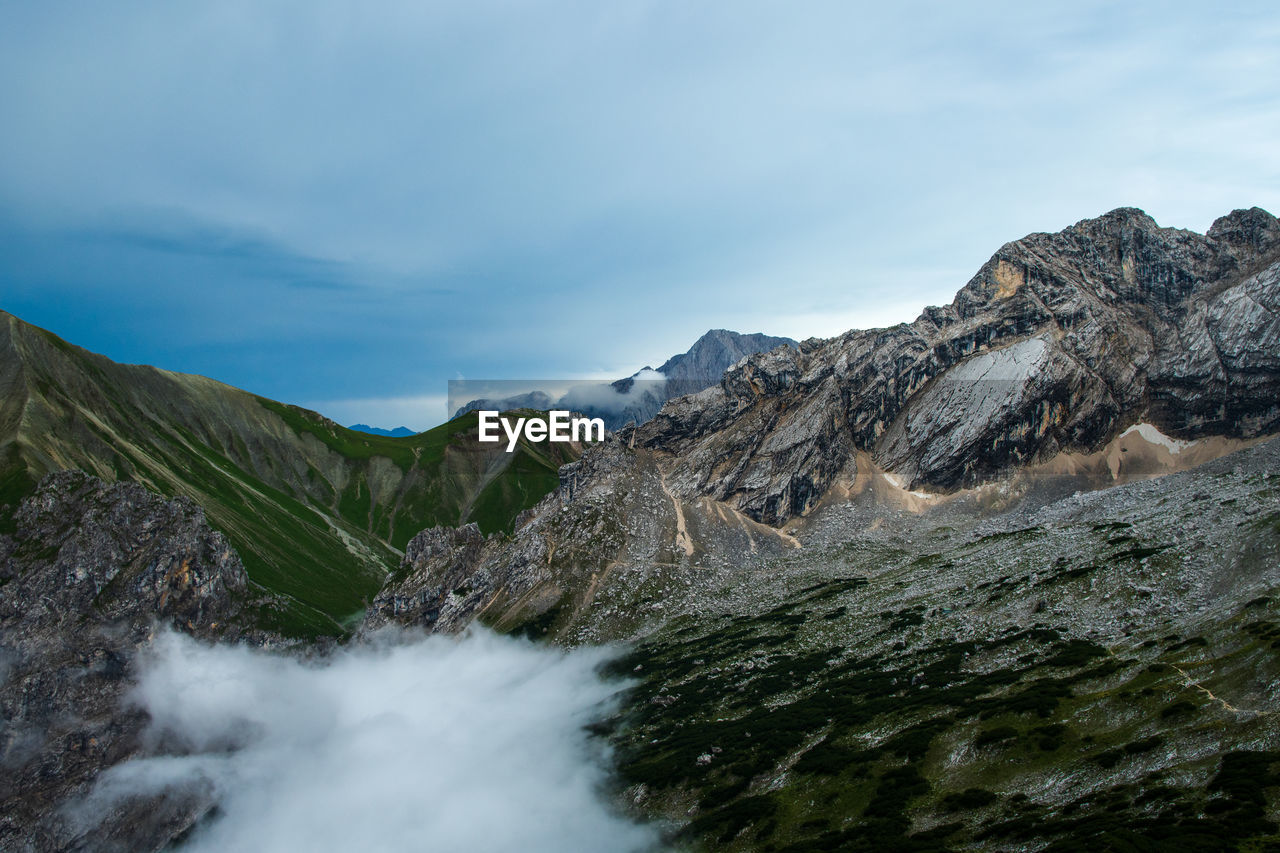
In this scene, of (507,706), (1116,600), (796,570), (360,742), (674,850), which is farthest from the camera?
(796,570)

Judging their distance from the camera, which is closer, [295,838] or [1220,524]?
[1220,524]

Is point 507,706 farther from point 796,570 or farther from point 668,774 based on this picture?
point 796,570

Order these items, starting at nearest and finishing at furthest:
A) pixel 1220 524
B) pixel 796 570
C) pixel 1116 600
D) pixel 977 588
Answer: pixel 1116 600 → pixel 1220 524 → pixel 977 588 → pixel 796 570

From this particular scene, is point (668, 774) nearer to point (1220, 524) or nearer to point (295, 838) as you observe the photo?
point (295, 838)

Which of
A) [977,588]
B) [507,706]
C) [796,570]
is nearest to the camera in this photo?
[977,588]

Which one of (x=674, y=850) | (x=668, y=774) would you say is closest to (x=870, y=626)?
(x=668, y=774)

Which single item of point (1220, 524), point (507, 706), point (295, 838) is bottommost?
point (295, 838)

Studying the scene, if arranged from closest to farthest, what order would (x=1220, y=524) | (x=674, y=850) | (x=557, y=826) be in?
(x=674, y=850) < (x=557, y=826) < (x=1220, y=524)

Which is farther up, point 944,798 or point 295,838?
point 944,798

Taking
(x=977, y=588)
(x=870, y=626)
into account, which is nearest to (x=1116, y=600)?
(x=977, y=588)
